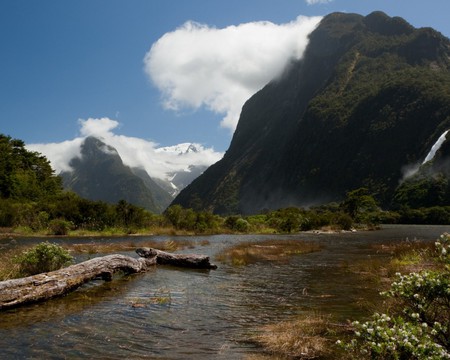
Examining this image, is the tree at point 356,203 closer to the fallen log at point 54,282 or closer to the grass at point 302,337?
the fallen log at point 54,282

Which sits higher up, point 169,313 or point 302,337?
point 302,337

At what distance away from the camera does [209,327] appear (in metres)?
12.1

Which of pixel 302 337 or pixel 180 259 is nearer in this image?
pixel 302 337

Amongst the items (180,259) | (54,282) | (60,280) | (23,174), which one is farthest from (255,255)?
(23,174)

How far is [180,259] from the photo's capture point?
88.1 ft

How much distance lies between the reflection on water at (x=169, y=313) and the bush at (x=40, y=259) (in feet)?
7.37

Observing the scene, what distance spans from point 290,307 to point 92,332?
7.41 metres

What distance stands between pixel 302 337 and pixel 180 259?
17.3 m

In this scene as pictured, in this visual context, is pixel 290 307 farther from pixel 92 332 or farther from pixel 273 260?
pixel 273 260

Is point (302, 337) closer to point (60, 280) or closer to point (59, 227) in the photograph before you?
point (60, 280)

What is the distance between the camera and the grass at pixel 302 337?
9719 mm

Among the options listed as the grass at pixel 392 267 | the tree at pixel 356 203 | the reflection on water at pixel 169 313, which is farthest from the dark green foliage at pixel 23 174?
the tree at pixel 356 203

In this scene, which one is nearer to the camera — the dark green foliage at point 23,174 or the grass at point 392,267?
the grass at point 392,267

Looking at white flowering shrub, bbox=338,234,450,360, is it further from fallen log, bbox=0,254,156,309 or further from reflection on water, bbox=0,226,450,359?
fallen log, bbox=0,254,156,309
